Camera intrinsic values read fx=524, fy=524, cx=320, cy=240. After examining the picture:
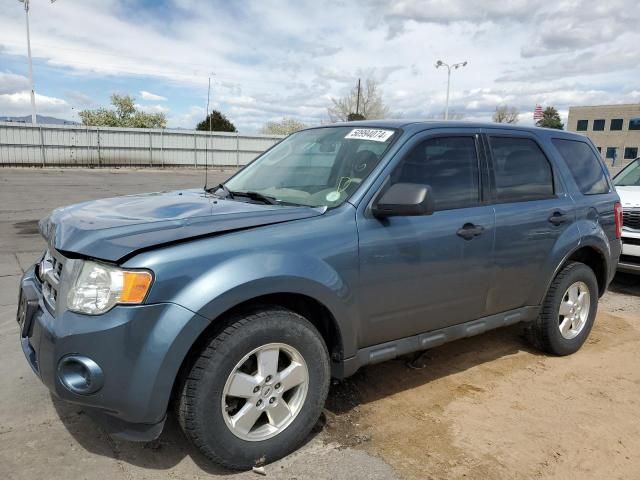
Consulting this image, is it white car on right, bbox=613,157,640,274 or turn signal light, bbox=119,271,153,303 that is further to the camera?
white car on right, bbox=613,157,640,274

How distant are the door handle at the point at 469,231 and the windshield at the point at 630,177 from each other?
5383 millimetres

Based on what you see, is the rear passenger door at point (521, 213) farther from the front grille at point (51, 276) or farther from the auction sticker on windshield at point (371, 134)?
the front grille at point (51, 276)

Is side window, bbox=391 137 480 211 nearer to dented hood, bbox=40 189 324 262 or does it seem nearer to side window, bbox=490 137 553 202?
side window, bbox=490 137 553 202

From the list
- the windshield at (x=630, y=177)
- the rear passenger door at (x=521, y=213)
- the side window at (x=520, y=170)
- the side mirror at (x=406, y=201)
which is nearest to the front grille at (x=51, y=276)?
the side mirror at (x=406, y=201)

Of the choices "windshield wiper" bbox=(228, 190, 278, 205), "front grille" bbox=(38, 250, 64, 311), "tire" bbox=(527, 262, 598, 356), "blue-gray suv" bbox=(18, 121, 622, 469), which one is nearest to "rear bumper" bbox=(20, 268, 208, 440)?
"blue-gray suv" bbox=(18, 121, 622, 469)

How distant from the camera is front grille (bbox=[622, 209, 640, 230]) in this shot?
6496mm

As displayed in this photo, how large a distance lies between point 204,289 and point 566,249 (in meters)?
2.99

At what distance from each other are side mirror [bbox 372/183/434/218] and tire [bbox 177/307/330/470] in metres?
0.78

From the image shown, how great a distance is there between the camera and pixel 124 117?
45938mm

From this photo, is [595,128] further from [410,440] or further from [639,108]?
[410,440]

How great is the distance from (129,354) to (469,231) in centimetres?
219

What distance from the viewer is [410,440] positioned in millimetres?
3037

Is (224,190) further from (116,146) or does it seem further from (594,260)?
(116,146)

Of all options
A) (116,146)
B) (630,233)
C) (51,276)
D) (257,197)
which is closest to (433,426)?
(257,197)
